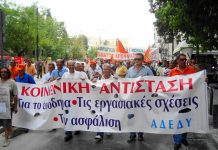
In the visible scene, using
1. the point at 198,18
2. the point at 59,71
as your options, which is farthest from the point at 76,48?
the point at 59,71

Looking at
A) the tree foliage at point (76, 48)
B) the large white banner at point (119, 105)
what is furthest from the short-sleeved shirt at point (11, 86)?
the tree foliage at point (76, 48)

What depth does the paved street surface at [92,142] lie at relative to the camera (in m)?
8.31

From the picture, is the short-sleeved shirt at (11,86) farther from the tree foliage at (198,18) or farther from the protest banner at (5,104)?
the tree foliage at (198,18)

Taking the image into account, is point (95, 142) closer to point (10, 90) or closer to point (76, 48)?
point (10, 90)

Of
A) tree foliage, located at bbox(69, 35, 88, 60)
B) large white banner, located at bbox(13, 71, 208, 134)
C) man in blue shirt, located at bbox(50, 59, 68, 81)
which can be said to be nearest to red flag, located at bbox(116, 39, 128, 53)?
man in blue shirt, located at bbox(50, 59, 68, 81)

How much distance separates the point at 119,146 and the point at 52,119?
1.42 m

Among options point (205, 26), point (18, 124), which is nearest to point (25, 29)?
point (205, 26)

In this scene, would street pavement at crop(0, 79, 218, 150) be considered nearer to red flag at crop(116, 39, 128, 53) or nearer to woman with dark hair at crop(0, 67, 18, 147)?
woman with dark hair at crop(0, 67, 18, 147)

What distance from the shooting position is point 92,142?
28.9 feet

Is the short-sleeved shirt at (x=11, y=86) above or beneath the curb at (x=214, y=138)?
above

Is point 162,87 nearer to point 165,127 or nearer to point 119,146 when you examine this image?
point 165,127

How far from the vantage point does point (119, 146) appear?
27.6 feet

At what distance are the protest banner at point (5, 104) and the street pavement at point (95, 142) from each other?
24.1 inches

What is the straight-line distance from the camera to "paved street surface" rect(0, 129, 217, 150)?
8.31 m
